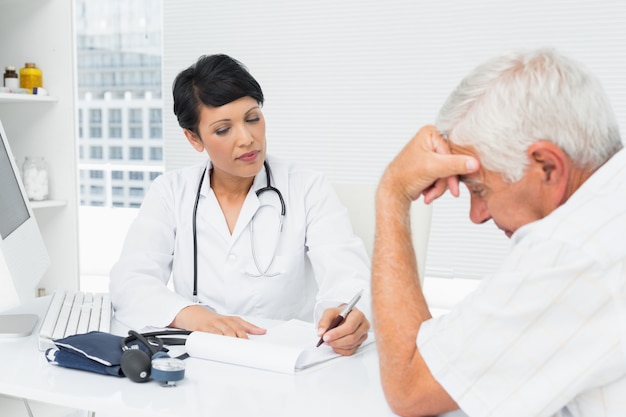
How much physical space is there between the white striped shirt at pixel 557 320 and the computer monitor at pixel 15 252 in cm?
92

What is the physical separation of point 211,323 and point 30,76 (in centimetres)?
181

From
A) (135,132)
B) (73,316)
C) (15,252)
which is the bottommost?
(135,132)

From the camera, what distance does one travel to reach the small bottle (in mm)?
2705

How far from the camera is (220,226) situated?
182cm

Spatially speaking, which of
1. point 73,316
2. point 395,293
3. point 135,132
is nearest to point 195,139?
point 73,316

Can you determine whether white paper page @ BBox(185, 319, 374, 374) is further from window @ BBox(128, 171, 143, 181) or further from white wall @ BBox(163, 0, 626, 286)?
window @ BBox(128, 171, 143, 181)

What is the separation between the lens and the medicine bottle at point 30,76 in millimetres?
2756

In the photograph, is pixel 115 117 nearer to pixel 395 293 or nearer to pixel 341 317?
pixel 341 317

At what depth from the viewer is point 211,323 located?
1.40 m

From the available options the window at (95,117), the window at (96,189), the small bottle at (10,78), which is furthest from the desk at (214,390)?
the window at (95,117)

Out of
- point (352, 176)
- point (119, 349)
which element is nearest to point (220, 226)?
point (119, 349)

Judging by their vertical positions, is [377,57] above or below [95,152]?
A: above

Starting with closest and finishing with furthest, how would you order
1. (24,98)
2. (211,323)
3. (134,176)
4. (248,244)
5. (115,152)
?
(211,323) < (248,244) < (24,98) < (134,176) < (115,152)

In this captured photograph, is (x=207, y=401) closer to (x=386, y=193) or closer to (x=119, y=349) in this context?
(x=119, y=349)
